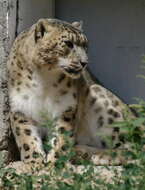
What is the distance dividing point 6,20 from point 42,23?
394 millimetres

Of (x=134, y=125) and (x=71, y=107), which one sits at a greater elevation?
(x=134, y=125)

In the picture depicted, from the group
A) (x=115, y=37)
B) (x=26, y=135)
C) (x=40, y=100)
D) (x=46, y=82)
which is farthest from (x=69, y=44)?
(x=115, y=37)

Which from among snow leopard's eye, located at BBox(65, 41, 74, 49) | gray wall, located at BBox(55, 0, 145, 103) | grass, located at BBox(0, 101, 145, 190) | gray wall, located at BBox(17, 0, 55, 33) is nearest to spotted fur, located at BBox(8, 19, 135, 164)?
snow leopard's eye, located at BBox(65, 41, 74, 49)

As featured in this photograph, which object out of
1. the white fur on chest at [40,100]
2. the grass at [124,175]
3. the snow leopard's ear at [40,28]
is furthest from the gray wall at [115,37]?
the grass at [124,175]

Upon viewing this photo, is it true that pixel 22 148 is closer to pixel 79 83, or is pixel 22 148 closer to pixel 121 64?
pixel 79 83

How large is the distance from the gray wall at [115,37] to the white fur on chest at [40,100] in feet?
3.52

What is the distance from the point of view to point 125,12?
6.95 meters

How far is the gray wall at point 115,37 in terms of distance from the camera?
694 centimetres

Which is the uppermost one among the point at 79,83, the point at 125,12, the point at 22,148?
the point at 125,12

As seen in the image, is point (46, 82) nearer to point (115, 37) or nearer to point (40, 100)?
point (40, 100)

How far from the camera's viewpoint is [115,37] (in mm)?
6996

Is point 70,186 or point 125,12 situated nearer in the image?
point 70,186

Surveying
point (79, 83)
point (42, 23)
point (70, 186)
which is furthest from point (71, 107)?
point (70, 186)

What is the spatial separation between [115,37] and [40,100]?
4.34 feet
